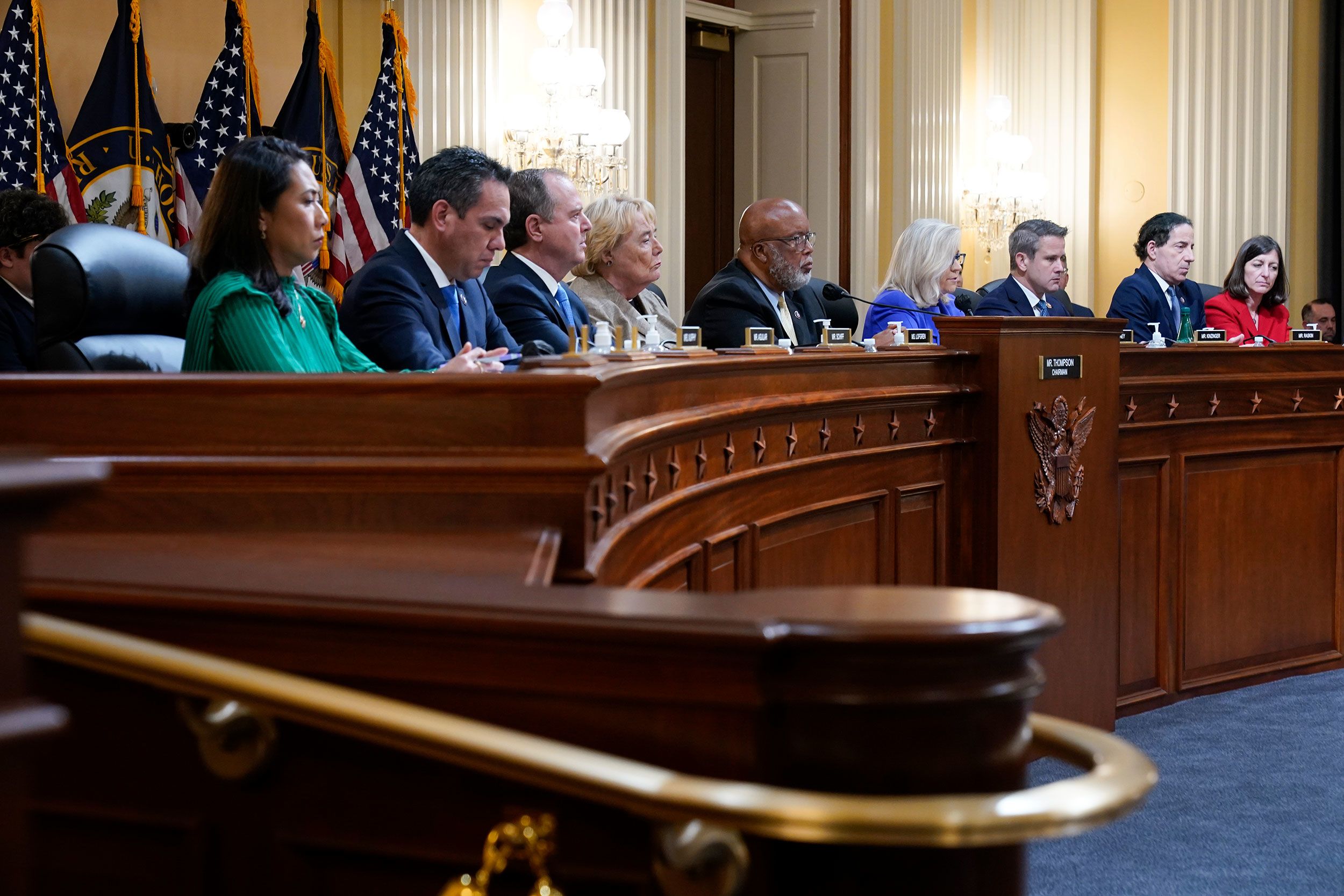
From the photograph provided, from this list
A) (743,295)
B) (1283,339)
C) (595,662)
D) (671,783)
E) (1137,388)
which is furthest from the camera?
(1283,339)

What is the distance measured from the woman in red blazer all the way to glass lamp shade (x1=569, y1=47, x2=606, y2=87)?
305 cm

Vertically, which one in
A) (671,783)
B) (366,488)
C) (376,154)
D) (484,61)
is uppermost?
(484,61)

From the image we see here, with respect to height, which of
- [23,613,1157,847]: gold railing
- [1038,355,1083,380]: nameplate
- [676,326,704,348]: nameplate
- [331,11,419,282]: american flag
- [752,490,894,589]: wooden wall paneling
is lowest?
[752,490,894,589]: wooden wall paneling

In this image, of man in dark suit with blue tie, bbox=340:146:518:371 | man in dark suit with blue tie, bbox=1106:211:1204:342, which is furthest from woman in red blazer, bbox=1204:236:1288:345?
man in dark suit with blue tie, bbox=340:146:518:371

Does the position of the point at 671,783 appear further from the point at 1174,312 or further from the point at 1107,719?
the point at 1174,312

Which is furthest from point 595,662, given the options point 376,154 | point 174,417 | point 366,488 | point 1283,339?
point 1283,339

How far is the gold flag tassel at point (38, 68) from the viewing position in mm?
4996

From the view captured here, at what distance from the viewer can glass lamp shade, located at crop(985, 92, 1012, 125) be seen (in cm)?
989

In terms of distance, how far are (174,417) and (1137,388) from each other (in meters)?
3.22

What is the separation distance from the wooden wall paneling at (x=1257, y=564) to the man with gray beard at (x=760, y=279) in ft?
4.65

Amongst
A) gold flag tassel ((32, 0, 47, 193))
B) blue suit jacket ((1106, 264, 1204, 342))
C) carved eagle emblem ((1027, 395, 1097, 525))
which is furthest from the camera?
blue suit jacket ((1106, 264, 1204, 342))

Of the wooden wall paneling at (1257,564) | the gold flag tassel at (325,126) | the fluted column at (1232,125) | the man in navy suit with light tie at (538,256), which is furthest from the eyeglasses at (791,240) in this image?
the fluted column at (1232,125)

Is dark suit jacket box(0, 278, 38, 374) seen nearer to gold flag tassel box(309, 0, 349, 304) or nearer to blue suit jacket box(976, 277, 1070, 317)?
gold flag tassel box(309, 0, 349, 304)

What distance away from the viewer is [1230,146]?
9844 mm
